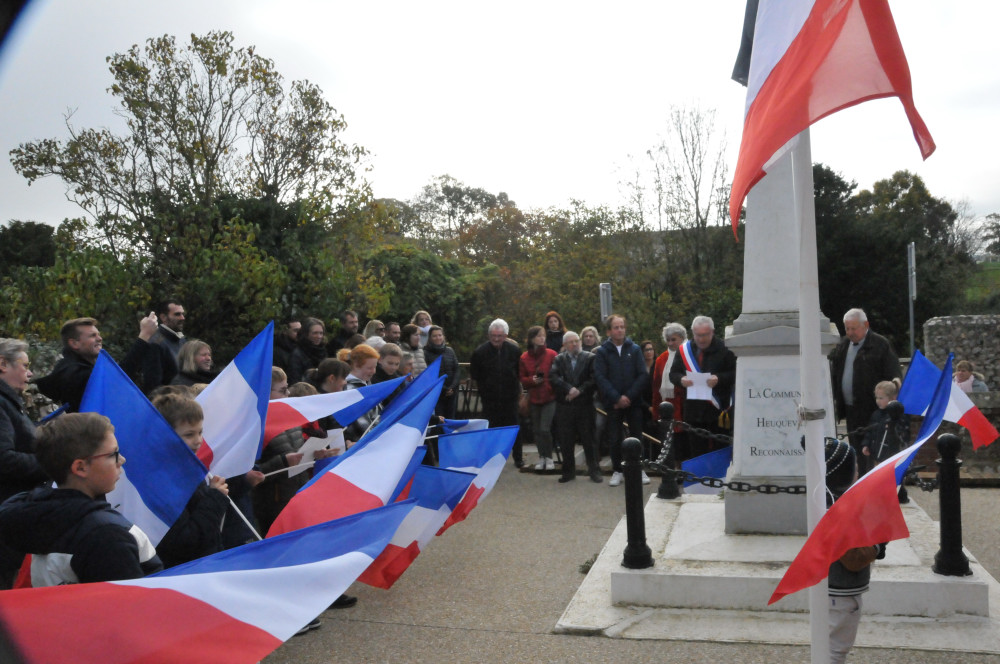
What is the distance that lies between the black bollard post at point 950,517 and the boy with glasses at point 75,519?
4.60 metres

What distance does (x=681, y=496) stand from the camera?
839 centimetres

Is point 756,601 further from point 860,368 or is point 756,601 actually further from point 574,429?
point 574,429

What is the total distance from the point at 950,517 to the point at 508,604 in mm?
2805

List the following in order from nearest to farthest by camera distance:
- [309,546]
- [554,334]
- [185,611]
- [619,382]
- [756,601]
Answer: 1. [185,611]
2. [309,546]
3. [756,601]
4. [619,382]
5. [554,334]

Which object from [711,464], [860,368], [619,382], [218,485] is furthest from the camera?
[619,382]

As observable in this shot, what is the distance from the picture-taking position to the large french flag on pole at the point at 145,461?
3.98 meters

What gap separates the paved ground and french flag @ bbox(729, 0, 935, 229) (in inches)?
109

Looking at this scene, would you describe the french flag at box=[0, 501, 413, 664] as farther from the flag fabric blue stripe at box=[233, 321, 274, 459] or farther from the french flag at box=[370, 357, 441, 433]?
the french flag at box=[370, 357, 441, 433]

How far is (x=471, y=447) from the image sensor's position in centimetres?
705

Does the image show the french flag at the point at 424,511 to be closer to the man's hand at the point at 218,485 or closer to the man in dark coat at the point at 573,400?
the man's hand at the point at 218,485

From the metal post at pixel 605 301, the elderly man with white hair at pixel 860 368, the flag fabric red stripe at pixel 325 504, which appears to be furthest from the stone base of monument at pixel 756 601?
the metal post at pixel 605 301

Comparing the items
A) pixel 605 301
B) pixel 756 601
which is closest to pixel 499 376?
pixel 605 301

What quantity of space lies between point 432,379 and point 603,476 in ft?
18.1

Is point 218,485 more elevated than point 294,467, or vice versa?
point 218,485
